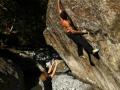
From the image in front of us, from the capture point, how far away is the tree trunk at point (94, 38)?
11625 millimetres

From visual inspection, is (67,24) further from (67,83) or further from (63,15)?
(67,83)

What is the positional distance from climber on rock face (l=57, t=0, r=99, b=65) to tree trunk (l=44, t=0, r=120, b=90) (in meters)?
0.17

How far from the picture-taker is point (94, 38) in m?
12.7

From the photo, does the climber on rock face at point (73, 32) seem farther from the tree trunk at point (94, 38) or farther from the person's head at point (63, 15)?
the tree trunk at point (94, 38)

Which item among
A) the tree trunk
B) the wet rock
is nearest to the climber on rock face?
the tree trunk

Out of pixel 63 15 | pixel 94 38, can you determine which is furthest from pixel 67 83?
pixel 63 15

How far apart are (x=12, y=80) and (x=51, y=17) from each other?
3.82 m

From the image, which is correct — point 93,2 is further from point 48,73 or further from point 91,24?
point 48,73

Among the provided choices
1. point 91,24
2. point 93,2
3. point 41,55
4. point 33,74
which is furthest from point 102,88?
point 41,55

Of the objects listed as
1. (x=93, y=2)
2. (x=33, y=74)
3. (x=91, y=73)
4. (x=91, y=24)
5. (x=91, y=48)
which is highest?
(x=93, y=2)

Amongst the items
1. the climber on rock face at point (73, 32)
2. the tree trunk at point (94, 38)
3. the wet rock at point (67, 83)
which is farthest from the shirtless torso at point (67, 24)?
the wet rock at point (67, 83)

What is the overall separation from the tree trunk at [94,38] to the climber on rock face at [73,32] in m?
0.17

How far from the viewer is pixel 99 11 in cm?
1195

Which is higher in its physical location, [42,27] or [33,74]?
[42,27]
